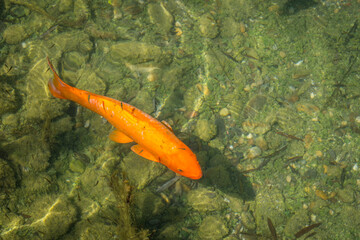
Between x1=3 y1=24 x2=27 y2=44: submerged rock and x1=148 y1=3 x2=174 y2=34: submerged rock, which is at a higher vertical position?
x1=148 y1=3 x2=174 y2=34: submerged rock

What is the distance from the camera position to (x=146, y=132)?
139 inches

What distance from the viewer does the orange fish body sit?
3336 millimetres

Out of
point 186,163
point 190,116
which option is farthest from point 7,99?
point 186,163

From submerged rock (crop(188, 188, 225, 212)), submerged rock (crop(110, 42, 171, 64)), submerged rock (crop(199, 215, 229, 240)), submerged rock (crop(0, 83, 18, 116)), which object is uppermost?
submerged rock (crop(110, 42, 171, 64))

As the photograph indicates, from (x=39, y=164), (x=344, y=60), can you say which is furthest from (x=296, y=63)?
(x=39, y=164)

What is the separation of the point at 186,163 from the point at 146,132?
0.80 m

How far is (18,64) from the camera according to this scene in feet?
16.6

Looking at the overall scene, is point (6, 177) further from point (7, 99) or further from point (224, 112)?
point (224, 112)

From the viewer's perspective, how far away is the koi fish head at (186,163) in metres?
3.30

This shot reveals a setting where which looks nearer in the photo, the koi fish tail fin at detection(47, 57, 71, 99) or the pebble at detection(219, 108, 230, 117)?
the koi fish tail fin at detection(47, 57, 71, 99)

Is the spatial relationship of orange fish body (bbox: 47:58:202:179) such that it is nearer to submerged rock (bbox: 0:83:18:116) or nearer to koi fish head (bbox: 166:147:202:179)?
koi fish head (bbox: 166:147:202:179)

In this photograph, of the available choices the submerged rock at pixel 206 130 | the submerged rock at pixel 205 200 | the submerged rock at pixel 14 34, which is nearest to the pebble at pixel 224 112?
the submerged rock at pixel 206 130

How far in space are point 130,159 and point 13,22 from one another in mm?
4493

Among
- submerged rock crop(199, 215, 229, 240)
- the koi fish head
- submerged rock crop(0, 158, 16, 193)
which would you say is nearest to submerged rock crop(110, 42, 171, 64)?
the koi fish head
